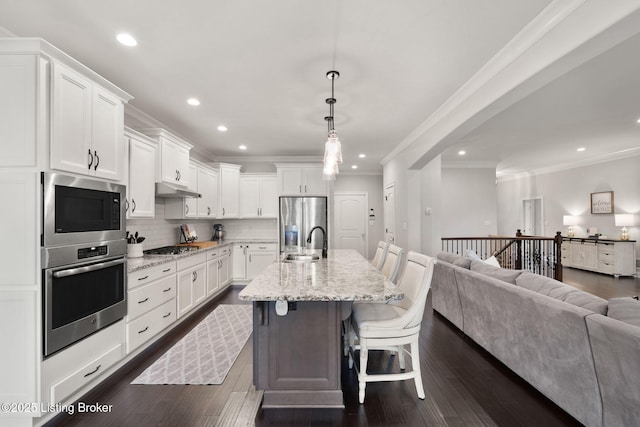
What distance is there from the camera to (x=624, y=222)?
6121 millimetres

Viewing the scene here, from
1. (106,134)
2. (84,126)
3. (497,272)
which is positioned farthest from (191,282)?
(497,272)

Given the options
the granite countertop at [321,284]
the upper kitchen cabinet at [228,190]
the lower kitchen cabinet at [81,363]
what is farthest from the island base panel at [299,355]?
the upper kitchen cabinet at [228,190]

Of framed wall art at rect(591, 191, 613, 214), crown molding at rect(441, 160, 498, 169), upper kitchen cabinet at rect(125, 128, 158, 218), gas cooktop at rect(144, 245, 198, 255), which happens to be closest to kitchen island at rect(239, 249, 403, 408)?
upper kitchen cabinet at rect(125, 128, 158, 218)

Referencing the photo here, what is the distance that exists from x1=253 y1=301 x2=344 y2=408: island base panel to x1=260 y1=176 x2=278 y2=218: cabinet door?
3.95 meters

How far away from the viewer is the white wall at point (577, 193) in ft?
20.6

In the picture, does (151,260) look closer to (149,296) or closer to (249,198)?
(149,296)

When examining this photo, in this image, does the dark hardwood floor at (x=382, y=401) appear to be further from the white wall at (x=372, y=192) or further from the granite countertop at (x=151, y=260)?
the white wall at (x=372, y=192)

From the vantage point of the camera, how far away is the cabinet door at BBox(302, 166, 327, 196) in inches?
222

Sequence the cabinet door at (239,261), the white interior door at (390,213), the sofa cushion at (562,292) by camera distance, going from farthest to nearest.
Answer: the white interior door at (390,213)
the cabinet door at (239,261)
the sofa cushion at (562,292)

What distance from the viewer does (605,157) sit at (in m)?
6.69

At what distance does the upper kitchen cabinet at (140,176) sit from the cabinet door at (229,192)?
215 centimetres

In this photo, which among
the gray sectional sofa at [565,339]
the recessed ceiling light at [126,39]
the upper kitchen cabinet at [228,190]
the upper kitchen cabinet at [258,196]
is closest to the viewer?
the gray sectional sofa at [565,339]

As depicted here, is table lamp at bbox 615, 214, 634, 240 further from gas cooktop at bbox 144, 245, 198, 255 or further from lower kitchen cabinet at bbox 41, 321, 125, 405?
lower kitchen cabinet at bbox 41, 321, 125, 405

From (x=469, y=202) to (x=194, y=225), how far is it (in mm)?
6428
